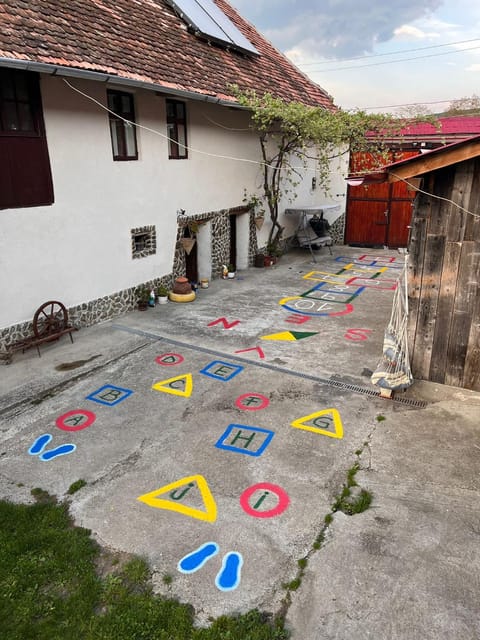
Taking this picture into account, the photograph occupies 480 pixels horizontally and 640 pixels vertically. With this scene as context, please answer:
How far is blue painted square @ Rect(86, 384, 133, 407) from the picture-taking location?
6.87 m

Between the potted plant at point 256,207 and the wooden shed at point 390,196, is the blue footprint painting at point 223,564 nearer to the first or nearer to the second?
the potted plant at point 256,207

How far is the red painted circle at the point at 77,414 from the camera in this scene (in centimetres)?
620

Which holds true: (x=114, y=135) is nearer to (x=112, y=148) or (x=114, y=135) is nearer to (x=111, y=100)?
(x=112, y=148)

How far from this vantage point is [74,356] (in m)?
8.42

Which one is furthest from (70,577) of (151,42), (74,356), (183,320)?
(151,42)

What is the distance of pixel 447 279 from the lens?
22.1 ft

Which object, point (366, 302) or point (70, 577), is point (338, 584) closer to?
point (70, 577)

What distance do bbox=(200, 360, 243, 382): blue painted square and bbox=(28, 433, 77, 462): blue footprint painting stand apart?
8.49 feet

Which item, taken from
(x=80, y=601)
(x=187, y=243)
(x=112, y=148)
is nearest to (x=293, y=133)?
(x=187, y=243)

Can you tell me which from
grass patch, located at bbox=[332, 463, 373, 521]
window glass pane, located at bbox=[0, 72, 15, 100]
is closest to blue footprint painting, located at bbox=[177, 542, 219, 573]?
grass patch, located at bbox=[332, 463, 373, 521]

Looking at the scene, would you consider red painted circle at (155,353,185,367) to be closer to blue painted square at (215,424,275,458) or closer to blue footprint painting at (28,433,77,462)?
blue painted square at (215,424,275,458)

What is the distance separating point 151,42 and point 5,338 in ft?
24.5

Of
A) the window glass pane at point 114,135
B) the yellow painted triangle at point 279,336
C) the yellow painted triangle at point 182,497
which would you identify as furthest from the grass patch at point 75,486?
the window glass pane at point 114,135

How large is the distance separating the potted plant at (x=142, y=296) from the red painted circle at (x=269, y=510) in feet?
22.3
